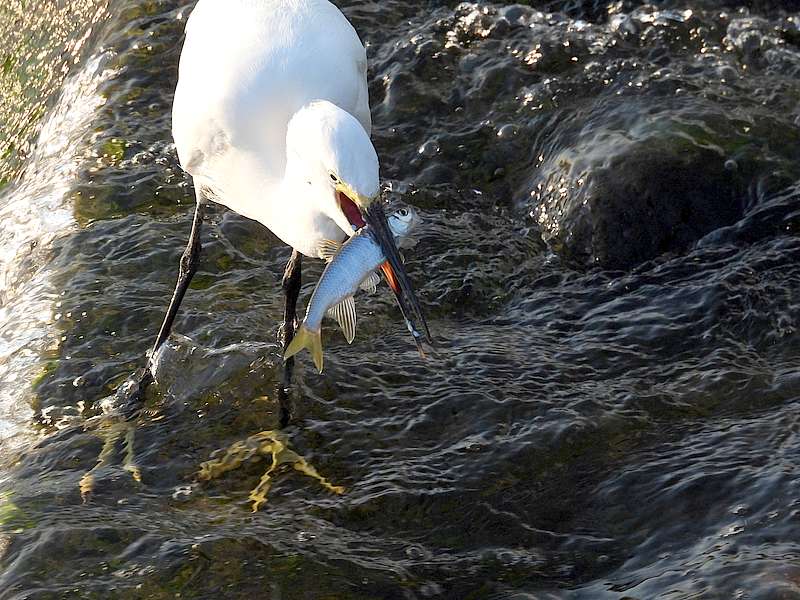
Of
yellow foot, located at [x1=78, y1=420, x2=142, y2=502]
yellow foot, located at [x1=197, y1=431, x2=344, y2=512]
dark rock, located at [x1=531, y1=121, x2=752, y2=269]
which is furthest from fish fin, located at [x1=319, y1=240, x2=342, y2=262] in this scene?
dark rock, located at [x1=531, y1=121, x2=752, y2=269]

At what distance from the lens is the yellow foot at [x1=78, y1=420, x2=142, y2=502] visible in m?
3.37

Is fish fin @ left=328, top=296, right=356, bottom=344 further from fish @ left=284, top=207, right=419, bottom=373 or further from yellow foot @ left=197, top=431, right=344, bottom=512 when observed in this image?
yellow foot @ left=197, top=431, right=344, bottom=512

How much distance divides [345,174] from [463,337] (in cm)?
123

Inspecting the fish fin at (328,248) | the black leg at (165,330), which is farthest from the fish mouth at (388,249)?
the black leg at (165,330)

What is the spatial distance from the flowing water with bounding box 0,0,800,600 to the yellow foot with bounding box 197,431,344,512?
0.05 feet

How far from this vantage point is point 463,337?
13.1 feet

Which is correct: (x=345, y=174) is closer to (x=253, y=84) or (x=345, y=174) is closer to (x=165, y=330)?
(x=253, y=84)

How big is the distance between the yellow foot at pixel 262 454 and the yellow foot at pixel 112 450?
0.72 feet

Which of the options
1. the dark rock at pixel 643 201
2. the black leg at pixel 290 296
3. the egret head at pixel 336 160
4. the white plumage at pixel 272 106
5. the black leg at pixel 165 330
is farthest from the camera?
the dark rock at pixel 643 201

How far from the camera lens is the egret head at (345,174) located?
2.91 metres

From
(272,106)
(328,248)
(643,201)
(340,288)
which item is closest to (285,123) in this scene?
(272,106)

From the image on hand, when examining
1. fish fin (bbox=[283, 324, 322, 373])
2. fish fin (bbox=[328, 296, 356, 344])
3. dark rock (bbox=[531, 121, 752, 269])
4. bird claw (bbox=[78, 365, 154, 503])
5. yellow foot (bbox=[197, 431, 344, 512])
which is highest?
fish fin (bbox=[283, 324, 322, 373])

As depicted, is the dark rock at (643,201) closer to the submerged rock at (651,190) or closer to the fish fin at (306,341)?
the submerged rock at (651,190)

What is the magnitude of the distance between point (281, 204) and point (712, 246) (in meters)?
1.74
